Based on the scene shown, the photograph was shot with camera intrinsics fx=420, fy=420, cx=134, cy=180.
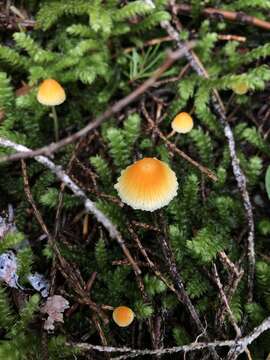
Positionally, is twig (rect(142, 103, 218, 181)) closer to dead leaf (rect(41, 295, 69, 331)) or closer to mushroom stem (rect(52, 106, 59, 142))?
mushroom stem (rect(52, 106, 59, 142))

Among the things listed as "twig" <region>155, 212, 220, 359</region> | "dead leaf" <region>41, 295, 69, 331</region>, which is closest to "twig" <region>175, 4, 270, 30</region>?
"twig" <region>155, 212, 220, 359</region>

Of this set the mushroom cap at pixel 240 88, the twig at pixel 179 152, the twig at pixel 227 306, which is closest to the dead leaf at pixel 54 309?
the twig at pixel 227 306

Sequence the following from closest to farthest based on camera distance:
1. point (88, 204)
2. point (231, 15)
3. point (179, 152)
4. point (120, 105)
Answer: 1. point (120, 105)
2. point (88, 204)
3. point (179, 152)
4. point (231, 15)

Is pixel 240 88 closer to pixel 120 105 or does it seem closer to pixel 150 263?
pixel 150 263

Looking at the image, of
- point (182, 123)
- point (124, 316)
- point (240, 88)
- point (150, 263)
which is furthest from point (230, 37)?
point (124, 316)

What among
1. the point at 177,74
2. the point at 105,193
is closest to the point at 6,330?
the point at 105,193

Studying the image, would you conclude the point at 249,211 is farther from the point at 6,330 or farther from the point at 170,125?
the point at 6,330
